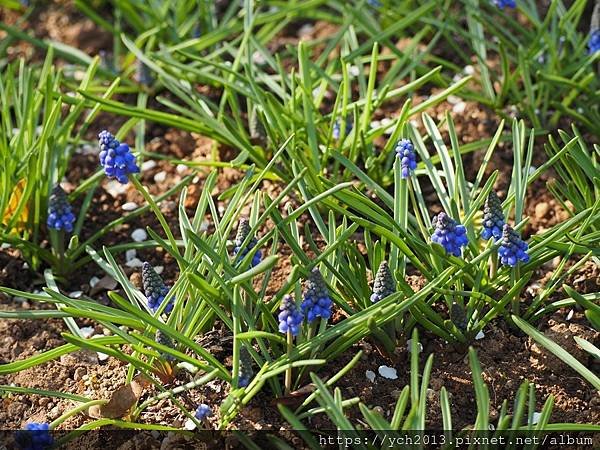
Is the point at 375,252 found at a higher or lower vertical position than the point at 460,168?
lower

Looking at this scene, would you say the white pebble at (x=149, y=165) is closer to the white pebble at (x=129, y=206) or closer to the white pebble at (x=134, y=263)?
the white pebble at (x=129, y=206)

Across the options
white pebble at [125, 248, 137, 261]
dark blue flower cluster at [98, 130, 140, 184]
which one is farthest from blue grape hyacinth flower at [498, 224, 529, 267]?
white pebble at [125, 248, 137, 261]

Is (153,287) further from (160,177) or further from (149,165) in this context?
(149,165)

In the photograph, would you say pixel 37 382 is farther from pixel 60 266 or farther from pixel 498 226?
pixel 498 226

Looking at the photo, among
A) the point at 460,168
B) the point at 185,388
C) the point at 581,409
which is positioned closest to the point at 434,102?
the point at 460,168

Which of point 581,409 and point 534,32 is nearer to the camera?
point 581,409

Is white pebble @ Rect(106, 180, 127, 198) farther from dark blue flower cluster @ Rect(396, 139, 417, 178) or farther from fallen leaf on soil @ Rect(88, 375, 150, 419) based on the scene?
dark blue flower cluster @ Rect(396, 139, 417, 178)
